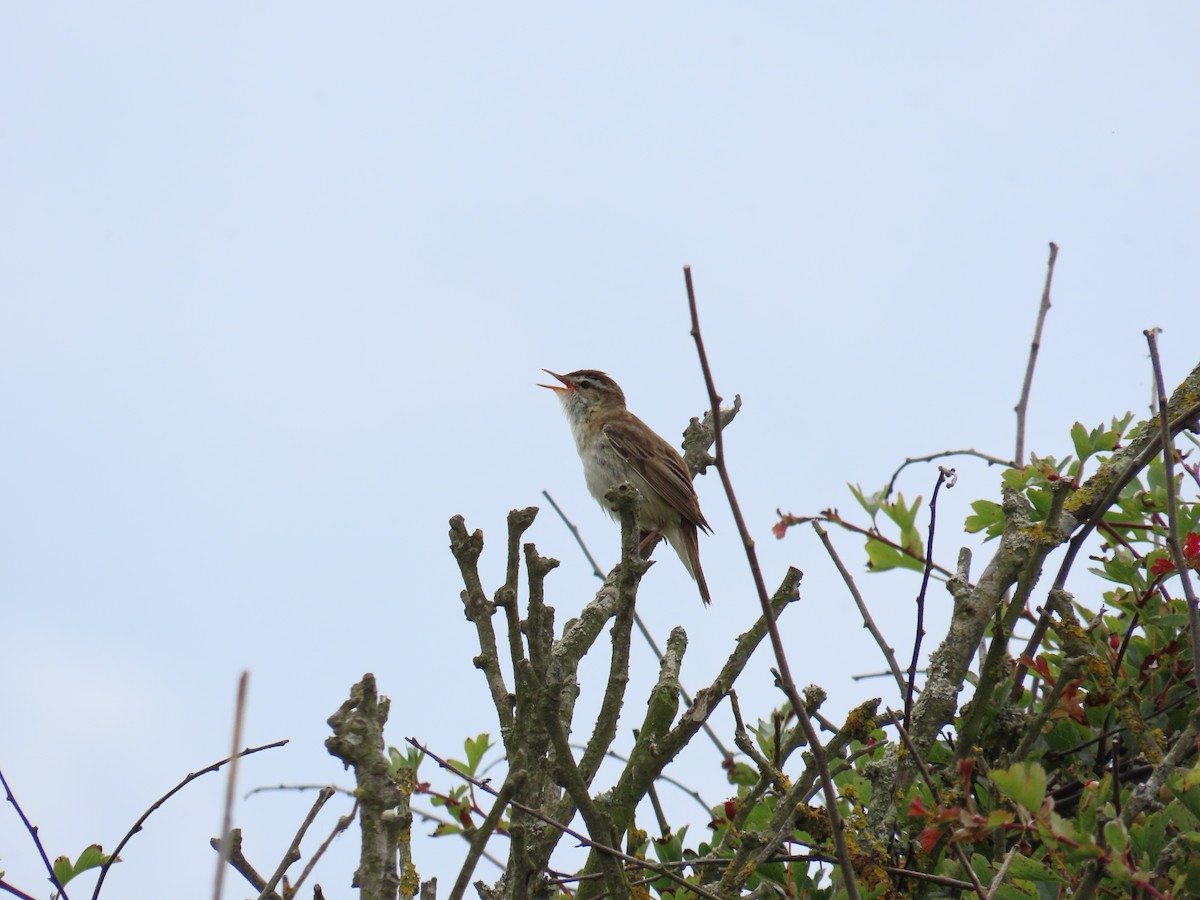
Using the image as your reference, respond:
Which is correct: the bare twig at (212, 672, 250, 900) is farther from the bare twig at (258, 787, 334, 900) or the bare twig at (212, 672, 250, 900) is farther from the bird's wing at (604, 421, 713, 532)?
the bird's wing at (604, 421, 713, 532)

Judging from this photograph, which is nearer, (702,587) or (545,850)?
(545,850)

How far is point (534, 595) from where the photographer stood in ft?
8.18

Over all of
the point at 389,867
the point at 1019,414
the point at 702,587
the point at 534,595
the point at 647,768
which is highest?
the point at 702,587

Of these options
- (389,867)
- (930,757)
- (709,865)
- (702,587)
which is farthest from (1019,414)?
(702,587)

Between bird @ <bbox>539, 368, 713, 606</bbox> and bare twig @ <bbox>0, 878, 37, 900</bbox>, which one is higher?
bird @ <bbox>539, 368, 713, 606</bbox>

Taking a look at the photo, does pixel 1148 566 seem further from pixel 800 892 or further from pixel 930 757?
pixel 800 892

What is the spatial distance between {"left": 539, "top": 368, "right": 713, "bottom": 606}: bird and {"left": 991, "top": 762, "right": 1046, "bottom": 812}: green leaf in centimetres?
471

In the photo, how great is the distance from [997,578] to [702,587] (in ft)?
13.8

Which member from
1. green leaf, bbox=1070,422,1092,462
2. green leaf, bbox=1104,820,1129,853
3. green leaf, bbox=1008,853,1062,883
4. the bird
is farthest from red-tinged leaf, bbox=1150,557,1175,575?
the bird

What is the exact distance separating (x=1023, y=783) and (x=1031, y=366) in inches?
86.5

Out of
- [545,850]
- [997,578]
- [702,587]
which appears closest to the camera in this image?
[545,850]

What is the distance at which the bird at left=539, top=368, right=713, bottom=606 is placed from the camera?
6906mm

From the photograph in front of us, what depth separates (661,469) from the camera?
691 cm

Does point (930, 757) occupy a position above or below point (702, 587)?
below
